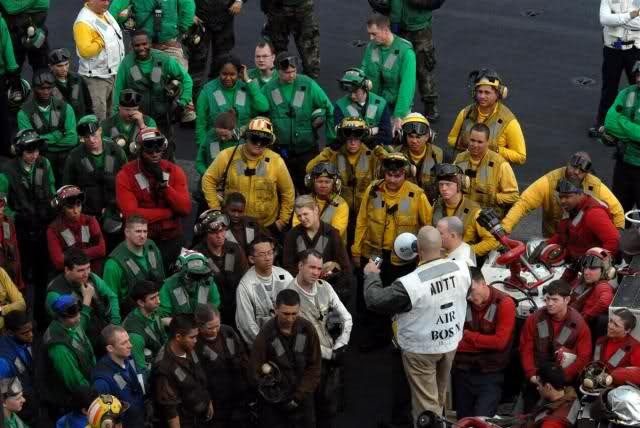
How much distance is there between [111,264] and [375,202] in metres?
2.32

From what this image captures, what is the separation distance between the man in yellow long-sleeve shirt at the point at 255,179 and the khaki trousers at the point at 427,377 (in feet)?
7.87

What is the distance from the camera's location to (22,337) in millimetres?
11367

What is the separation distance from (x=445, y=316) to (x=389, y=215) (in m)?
1.88

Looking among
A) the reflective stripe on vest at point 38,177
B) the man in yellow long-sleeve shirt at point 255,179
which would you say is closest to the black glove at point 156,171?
the man in yellow long-sleeve shirt at point 255,179

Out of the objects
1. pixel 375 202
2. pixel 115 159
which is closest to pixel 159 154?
pixel 115 159

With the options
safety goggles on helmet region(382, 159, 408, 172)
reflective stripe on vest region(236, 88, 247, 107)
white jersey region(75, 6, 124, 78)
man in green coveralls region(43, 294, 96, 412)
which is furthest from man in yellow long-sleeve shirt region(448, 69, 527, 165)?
man in green coveralls region(43, 294, 96, 412)

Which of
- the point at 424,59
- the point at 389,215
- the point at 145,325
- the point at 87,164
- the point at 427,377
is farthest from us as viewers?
the point at 424,59

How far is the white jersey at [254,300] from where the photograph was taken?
38.7 ft

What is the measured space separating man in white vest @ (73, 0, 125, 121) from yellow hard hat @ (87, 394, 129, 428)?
5.66 meters

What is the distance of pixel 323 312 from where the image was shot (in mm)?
11672

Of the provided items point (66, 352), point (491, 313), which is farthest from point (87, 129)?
point (491, 313)

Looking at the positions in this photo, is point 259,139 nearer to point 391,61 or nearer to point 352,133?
point 352,133

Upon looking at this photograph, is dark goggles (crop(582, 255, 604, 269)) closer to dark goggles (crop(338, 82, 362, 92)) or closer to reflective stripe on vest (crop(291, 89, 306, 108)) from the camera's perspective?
dark goggles (crop(338, 82, 362, 92))

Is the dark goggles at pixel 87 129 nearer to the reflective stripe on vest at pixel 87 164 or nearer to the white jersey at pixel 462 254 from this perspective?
the reflective stripe on vest at pixel 87 164
